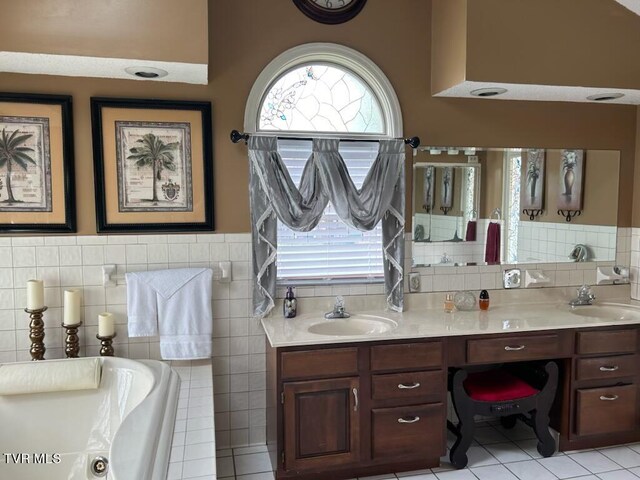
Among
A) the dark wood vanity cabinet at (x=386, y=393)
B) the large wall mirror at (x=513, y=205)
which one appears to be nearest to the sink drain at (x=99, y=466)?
the dark wood vanity cabinet at (x=386, y=393)

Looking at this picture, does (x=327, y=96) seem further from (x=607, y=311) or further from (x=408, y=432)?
(x=607, y=311)

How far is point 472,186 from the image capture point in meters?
3.40

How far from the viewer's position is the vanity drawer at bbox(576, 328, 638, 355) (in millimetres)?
3000

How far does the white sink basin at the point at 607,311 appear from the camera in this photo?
→ 133 inches

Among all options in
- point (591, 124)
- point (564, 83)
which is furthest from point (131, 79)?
point (591, 124)

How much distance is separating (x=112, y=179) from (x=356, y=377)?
1729 millimetres

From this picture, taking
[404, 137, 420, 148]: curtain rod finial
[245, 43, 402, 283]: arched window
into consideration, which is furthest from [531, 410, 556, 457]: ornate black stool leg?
[404, 137, 420, 148]: curtain rod finial

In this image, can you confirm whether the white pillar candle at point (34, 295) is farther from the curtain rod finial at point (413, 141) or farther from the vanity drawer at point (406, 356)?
the curtain rod finial at point (413, 141)

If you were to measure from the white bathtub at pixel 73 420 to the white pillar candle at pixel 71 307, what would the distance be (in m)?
0.40

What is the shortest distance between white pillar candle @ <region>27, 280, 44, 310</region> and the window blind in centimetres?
132

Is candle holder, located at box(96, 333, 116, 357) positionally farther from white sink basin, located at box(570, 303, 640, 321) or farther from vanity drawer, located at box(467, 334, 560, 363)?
white sink basin, located at box(570, 303, 640, 321)

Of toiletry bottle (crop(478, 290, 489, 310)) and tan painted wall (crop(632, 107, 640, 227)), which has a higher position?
tan painted wall (crop(632, 107, 640, 227))

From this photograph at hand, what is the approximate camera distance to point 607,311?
11.3 feet

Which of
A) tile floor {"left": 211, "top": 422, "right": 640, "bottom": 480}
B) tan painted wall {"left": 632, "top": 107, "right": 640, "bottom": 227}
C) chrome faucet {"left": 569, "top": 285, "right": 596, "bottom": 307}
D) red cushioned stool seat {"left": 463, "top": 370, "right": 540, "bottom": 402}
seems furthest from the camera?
tan painted wall {"left": 632, "top": 107, "right": 640, "bottom": 227}
